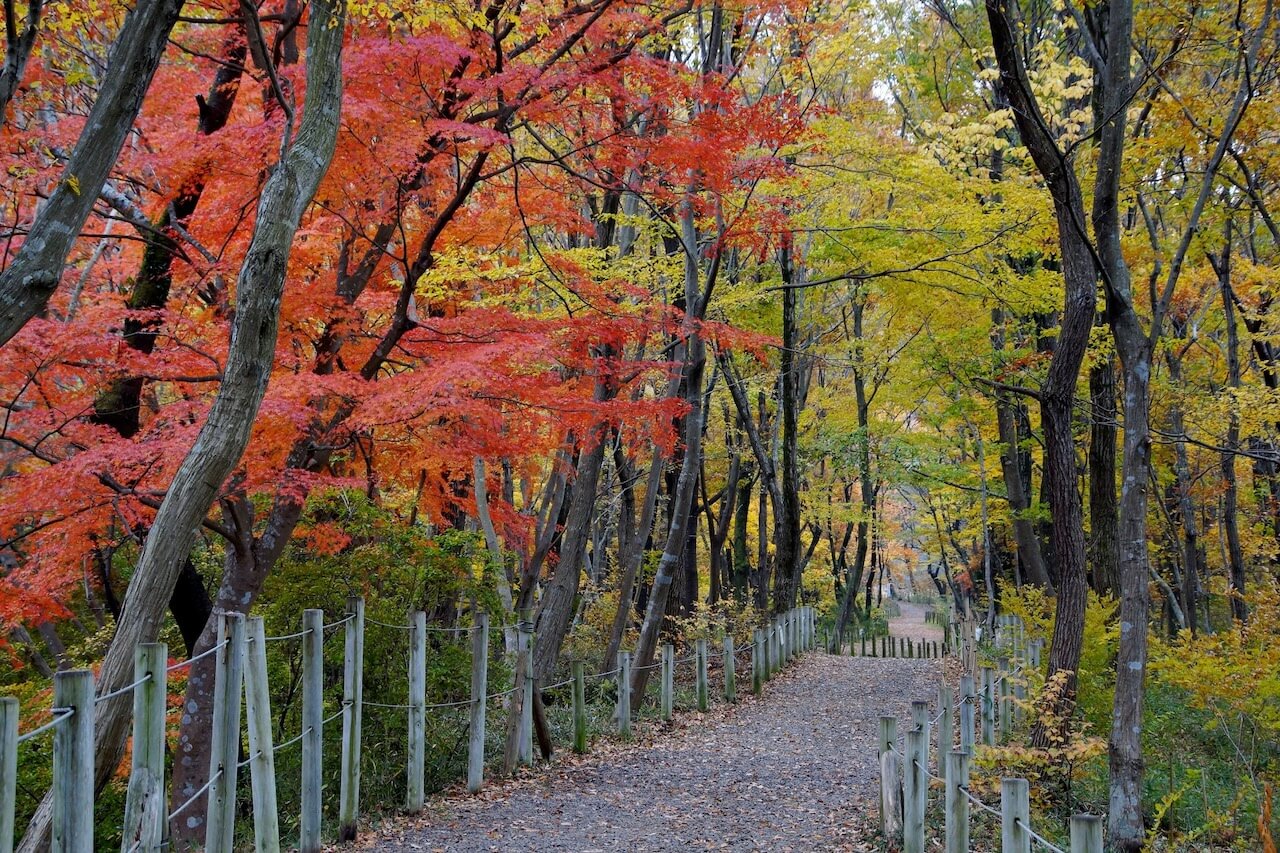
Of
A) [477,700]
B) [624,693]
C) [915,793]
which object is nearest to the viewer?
[915,793]

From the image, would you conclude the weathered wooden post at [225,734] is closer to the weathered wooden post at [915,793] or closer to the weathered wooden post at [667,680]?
the weathered wooden post at [915,793]

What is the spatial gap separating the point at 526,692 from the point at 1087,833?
605 cm

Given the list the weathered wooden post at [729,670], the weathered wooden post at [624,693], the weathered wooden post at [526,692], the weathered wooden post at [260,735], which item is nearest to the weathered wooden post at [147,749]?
the weathered wooden post at [260,735]

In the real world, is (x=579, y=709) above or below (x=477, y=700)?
below

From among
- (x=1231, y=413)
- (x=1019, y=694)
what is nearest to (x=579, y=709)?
(x=1019, y=694)

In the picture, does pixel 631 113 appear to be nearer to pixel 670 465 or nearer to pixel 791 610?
pixel 670 465

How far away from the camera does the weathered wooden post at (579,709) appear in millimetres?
9680

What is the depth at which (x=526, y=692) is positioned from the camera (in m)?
8.80

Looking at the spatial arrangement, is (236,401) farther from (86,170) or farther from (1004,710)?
(1004,710)

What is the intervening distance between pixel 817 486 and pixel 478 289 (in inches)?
675

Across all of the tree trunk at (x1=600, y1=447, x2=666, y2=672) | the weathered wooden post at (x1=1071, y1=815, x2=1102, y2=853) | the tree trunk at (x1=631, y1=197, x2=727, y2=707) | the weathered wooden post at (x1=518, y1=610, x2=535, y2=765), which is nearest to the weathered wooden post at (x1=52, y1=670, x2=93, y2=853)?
the weathered wooden post at (x1=1071, y1=815, x2=1102, y2=853)

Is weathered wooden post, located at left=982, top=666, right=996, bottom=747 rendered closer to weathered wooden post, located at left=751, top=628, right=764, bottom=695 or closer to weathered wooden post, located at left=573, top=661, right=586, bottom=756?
weathered wooden post, located at left=573, top=661, right=586, bottom=756

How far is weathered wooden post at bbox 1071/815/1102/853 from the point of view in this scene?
3576 mm

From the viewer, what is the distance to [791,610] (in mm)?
19234
